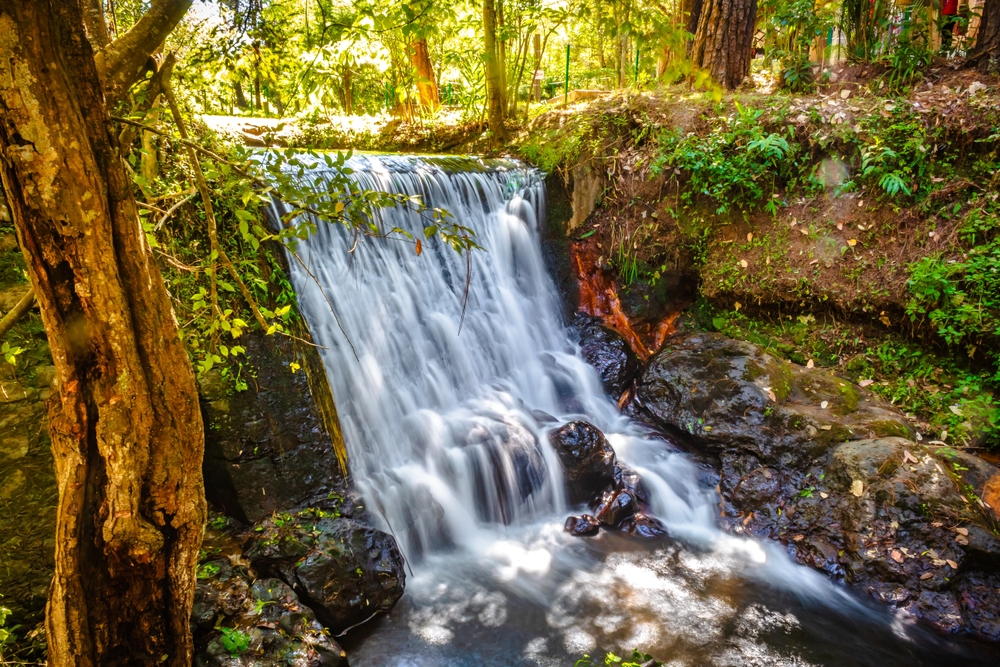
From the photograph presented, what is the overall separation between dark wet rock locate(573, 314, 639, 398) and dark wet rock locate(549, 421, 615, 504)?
1389 millimetres

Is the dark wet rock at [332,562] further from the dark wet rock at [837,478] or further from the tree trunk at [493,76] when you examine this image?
the tree trunk at [493,76]

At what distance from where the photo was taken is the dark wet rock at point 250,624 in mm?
3127

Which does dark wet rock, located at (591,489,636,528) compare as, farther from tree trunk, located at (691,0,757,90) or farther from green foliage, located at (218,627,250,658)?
tree trunk, located at (691,0,757,90)

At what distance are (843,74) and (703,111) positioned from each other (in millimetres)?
2024

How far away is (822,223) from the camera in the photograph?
627cm

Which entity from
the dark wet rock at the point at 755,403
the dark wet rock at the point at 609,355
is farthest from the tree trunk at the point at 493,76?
the dark wet rock at the point at 755,403

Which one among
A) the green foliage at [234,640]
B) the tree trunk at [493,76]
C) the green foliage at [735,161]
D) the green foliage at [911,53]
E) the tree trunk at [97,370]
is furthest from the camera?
the tree trunk at [493,76]

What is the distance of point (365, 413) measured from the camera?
17.0 ft

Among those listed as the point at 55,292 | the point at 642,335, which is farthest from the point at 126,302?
the point at 642,335

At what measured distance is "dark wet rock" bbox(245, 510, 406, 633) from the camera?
369 cm

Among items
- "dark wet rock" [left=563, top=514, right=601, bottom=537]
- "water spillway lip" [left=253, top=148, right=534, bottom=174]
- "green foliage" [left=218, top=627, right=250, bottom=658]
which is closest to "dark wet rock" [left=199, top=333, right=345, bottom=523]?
"green foliage" [left=218, top=627, right=250, bottom=658]

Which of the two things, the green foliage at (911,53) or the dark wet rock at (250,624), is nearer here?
the dark wet rock at (250,624)

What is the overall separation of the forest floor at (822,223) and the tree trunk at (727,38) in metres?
0.55

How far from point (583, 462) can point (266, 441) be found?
114 inches
